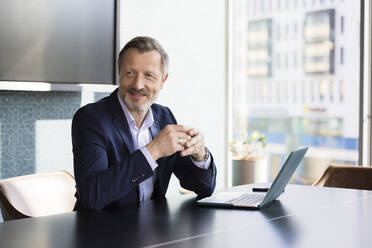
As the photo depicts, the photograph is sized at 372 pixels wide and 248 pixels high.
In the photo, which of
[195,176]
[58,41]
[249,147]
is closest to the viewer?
[195,176]

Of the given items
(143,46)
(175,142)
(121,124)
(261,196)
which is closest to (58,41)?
(143,46)

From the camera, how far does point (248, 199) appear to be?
2057 mm

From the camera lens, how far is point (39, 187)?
7.66 feet

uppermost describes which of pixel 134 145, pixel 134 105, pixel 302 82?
pixel 302 82

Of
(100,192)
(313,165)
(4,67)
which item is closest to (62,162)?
(4,67)

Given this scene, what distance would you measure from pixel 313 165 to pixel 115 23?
2.08 m

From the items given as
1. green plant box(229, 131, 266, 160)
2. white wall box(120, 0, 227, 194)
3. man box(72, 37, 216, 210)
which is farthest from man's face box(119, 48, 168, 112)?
green plant box(229, 131, 266, 160)

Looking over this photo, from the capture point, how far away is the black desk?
1.42m

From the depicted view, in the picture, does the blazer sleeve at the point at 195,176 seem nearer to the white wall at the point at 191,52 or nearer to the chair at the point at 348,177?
the chair at the point at 348,177

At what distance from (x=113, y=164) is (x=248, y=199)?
0.55 m

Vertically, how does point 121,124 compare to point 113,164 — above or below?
above

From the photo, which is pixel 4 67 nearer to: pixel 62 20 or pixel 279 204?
pixel 62 20

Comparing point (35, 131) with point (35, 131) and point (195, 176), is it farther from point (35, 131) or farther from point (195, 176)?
point (195, 176)

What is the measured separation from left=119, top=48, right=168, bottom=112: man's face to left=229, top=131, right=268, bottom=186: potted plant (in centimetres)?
239
